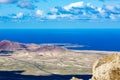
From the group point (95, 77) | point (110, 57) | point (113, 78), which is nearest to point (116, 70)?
point (113, 78)

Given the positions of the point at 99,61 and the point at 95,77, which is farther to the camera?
the point at 99,61

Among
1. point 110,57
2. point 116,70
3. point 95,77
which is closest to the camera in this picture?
point 116,70

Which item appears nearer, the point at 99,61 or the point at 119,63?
the point at 119,63

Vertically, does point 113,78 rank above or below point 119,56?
below

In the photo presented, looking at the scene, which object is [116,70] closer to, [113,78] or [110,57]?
[113,78]

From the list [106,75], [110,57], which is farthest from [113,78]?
[110,57]

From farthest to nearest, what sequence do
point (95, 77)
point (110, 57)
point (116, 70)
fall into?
point (110, 57)
point (95, 77)
point (116, 70)

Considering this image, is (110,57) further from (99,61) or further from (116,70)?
(116,70)

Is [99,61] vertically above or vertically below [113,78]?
above
